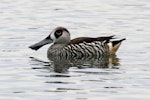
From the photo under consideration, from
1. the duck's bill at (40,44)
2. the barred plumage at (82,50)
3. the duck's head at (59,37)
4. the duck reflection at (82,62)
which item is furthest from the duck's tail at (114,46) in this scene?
the duck's bill at (40,44)

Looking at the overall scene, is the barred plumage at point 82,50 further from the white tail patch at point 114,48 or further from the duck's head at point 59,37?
the duck's head at point 59,37

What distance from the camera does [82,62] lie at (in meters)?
19.3

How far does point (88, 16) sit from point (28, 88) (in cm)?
1082

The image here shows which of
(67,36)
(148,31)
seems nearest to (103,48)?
(67,36)

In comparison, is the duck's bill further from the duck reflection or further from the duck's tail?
the duck's tail

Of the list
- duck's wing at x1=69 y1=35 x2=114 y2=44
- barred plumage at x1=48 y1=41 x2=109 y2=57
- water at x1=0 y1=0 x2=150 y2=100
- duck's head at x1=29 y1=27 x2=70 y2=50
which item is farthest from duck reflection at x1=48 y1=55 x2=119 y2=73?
duck's head at x1=29 y1=27 x2=70 y2=50

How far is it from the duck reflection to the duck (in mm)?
276

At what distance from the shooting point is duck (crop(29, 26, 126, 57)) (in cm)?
2041

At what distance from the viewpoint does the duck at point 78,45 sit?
20.4m

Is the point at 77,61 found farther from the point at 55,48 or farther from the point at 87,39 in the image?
the point at 55,48

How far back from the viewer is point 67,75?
55.8ft

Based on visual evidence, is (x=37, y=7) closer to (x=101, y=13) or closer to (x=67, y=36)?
(x=101, y=13)

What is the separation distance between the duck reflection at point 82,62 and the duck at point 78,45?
0.28 metres

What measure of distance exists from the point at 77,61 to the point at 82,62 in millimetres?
249
